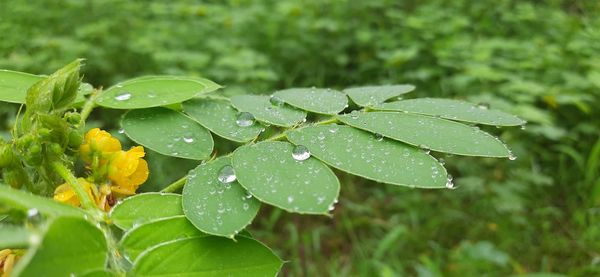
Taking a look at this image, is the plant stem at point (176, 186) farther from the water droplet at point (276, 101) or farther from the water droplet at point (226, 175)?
the water droplet at point (276, 101)

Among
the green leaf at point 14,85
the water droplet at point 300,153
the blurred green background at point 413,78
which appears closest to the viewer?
the water droplet at point 300,153

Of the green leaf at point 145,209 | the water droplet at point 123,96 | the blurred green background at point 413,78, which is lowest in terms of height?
the blurred green background at point 413,78

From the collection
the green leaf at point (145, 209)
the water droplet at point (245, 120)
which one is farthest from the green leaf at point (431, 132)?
the green leaf at point (145, 209)

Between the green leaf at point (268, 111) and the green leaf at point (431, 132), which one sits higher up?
the green leaf at point (431, 132)

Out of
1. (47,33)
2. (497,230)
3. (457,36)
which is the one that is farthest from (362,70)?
(47,33)

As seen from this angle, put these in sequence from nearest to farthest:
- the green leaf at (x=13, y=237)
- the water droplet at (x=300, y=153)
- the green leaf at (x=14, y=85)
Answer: the green leaf at (x=13, y=237) < the water droplet at (x=300, y=153) < the green leaf at (x=14, y=85)

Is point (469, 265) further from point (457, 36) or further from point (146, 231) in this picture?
point (146, 231)

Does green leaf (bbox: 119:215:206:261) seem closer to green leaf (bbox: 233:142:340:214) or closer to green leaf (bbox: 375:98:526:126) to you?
green leaf (bbox: 233:142:340:214)
